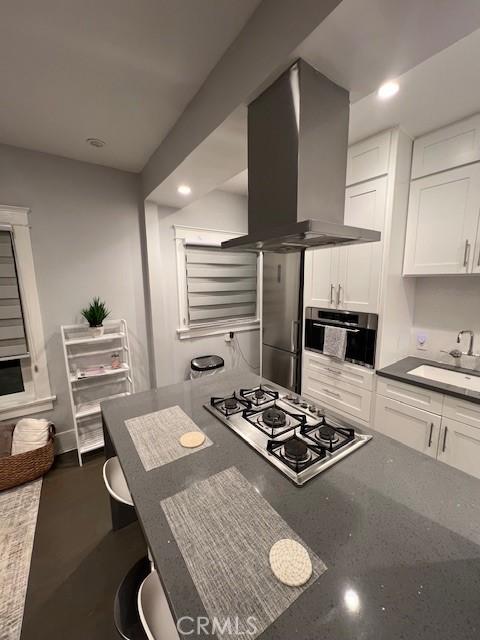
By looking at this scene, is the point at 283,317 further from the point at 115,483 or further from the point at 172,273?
the point at 115,483

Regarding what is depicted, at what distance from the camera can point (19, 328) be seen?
217 cm

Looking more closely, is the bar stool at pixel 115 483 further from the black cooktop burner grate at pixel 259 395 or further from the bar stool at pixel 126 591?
the black cooktop burner grate at pixel 259 395

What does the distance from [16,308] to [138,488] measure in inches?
79.3

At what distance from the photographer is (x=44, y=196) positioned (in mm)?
2176

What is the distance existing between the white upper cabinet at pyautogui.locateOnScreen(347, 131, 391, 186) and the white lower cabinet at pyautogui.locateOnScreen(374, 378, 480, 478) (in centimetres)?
150

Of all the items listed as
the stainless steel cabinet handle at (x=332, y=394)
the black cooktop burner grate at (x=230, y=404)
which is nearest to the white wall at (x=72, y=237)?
the black cooktop burner grate at (x=230, y=404)

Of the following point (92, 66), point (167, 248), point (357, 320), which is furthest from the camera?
point (167, 248)

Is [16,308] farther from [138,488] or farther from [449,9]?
→ [449,9]

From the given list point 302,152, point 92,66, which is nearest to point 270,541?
point 302,152

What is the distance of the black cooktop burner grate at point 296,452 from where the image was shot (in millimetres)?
994

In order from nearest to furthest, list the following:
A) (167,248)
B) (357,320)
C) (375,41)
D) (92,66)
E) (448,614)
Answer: (448,614) < (375,41) < (92,66) < (357,320) < (167,248)

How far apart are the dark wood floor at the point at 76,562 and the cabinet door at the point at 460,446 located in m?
1.97

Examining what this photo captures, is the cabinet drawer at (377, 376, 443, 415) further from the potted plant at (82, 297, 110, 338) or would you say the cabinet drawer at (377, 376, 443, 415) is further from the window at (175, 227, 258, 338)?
the potted plant at (82, 297, 110, 338)

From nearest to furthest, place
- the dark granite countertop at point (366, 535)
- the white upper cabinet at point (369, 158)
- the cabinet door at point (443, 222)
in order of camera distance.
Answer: the dark granite countertop at point (366, 535), the cabinet door at point (443, 222), the white upper cabinet at point (369, 158)
